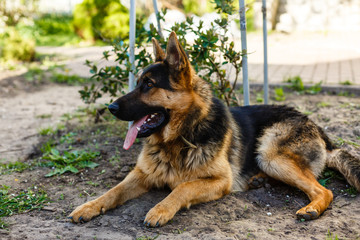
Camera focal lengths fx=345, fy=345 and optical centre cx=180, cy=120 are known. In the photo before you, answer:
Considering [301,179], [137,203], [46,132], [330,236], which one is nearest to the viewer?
[330,236]

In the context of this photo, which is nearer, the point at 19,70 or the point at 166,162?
the point at 166,162

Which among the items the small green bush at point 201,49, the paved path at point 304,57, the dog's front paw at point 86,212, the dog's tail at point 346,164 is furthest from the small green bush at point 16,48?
the dog's tail at point 346,164

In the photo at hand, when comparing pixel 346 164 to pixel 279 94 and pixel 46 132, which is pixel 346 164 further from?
pixel 46 132

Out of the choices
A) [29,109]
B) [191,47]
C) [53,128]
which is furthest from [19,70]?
[191,47]

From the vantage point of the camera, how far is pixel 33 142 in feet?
18.5

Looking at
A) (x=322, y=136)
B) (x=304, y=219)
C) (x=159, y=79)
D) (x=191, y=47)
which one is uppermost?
(x=191, y=47)

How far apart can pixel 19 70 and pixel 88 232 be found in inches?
364

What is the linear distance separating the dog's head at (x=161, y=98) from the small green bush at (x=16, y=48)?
1001 centimetres

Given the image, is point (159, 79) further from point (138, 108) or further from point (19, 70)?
point (19, 70)

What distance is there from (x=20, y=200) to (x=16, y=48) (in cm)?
977

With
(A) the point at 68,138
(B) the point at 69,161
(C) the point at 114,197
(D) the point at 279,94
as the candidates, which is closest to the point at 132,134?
(C) the point at 114,197

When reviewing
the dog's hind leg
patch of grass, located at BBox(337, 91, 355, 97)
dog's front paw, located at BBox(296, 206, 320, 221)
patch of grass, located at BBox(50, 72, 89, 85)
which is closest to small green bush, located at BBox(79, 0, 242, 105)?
the dog's hind leg

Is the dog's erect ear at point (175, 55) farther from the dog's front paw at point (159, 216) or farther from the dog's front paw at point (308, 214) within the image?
the dog's front paw at point (308, 214)

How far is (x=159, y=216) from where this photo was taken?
322cm
